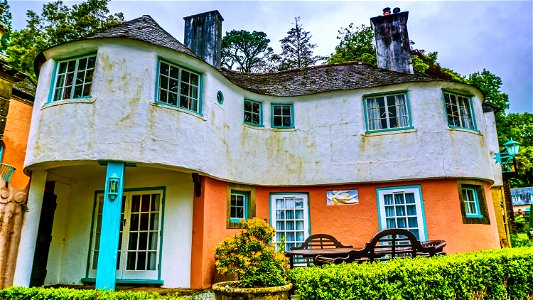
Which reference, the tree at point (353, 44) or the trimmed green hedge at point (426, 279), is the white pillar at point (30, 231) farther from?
the tree at point (353, 44)

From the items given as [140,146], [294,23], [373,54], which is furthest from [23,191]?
[294,23]

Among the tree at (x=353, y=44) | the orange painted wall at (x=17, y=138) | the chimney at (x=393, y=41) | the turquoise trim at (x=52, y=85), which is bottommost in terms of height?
the orange painted wall at (x=17, y=138)

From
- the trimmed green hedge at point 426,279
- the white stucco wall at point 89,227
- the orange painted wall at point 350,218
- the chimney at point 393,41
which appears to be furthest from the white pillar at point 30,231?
the chimney at point 393,41

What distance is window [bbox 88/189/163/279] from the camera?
31.6 ft

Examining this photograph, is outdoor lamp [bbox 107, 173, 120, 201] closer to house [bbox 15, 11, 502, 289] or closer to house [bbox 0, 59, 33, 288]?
house [bbox 15, 11, 502, 289]

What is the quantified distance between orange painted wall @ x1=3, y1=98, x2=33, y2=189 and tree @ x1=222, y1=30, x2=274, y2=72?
954 inches

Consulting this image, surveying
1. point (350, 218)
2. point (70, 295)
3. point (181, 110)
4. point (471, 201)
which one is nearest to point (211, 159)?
point (181, 110)

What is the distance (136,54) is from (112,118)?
1810 millimetres

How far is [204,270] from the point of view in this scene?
8.93 meters

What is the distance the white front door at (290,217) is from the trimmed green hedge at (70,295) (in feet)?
21.1

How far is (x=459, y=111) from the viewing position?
11258 millimetres

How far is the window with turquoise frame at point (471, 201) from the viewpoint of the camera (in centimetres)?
1041

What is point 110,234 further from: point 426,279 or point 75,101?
point 426,279

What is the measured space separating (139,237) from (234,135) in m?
4.11
